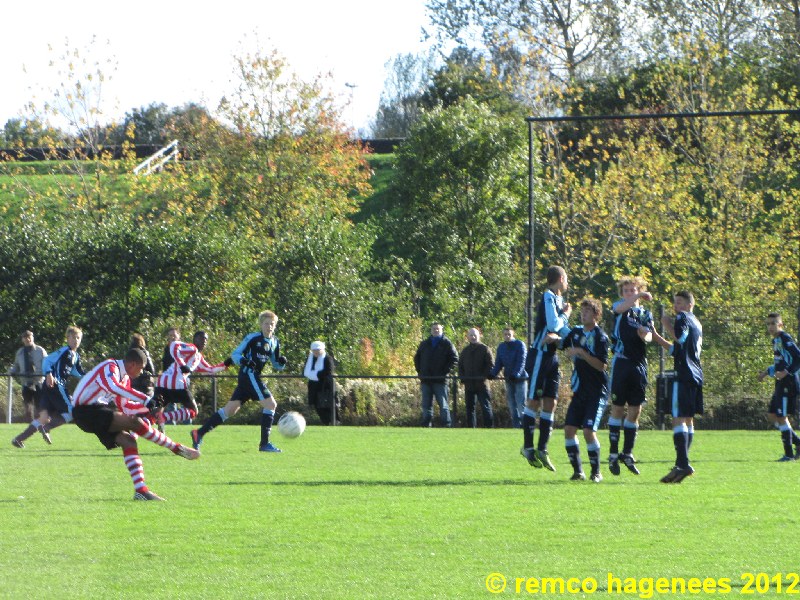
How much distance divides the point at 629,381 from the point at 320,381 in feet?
46.2

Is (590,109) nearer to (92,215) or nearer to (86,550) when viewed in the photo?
(92,215)

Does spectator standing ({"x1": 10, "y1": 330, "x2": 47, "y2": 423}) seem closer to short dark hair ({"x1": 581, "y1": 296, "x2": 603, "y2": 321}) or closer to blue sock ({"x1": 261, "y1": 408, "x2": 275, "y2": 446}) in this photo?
blue sock ({"x1": 261, "y1": 408, "x2": 275, "y2": 446})

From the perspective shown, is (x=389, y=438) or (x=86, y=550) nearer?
(x=86, y=550)

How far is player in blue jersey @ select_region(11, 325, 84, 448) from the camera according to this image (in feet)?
66.8

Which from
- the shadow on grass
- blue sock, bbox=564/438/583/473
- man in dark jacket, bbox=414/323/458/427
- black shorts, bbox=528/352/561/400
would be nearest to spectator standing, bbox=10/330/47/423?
man in dark jacket, bbox=414/323/458/427

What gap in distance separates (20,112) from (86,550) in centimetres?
4099

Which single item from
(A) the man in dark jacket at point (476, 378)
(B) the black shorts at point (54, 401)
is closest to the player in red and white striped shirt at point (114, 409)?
(B) the black shorts at point (54, 401)

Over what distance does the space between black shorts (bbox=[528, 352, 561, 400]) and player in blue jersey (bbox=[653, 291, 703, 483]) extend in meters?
1.47

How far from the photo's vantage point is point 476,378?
2650 cm

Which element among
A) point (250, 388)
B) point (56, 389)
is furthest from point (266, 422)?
point (56, 389)

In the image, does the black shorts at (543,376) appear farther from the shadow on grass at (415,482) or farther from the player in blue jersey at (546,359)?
the shadow on grass at (415,482)

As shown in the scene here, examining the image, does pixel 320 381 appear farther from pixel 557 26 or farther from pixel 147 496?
pixel 557 26

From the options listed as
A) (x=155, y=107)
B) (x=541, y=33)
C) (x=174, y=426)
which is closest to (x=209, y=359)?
(x=174, y=426)

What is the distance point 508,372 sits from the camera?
24406mm
